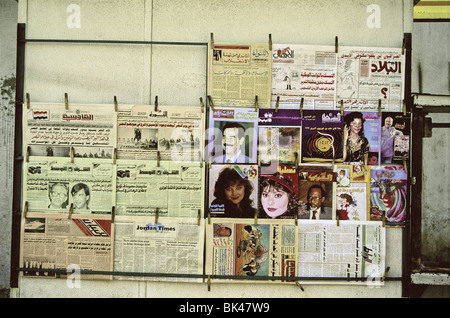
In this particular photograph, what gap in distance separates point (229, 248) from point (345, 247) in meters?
0.80

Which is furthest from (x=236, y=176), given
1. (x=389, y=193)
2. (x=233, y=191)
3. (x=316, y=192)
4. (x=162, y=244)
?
(x=389, y=193)

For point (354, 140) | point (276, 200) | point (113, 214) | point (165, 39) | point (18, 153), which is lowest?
point (113, 214)

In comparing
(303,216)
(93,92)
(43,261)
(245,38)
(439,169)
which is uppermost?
(245,38)

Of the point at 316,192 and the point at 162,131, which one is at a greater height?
the point at 162,131

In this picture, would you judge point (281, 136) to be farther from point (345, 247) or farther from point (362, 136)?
point (345, 247)

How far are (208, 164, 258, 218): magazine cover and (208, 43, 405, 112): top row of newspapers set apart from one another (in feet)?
1.47

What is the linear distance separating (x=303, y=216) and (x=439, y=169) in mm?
2313

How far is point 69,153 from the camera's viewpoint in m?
2.68

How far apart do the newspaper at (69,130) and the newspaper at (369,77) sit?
162cm

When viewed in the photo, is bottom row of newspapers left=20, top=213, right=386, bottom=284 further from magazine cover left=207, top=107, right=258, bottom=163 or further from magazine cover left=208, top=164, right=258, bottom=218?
magazine cover left=207, top=107, right=258, bottom=163

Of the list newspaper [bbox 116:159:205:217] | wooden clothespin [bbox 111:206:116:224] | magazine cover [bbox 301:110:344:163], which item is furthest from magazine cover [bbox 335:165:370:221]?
wooden clothespin [bbox 111:206:116:224]

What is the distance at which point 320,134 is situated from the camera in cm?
265

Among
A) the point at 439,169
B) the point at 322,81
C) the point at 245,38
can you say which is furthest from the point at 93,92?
the point at 439,169

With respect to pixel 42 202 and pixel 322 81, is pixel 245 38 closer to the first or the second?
pixel 322 81
